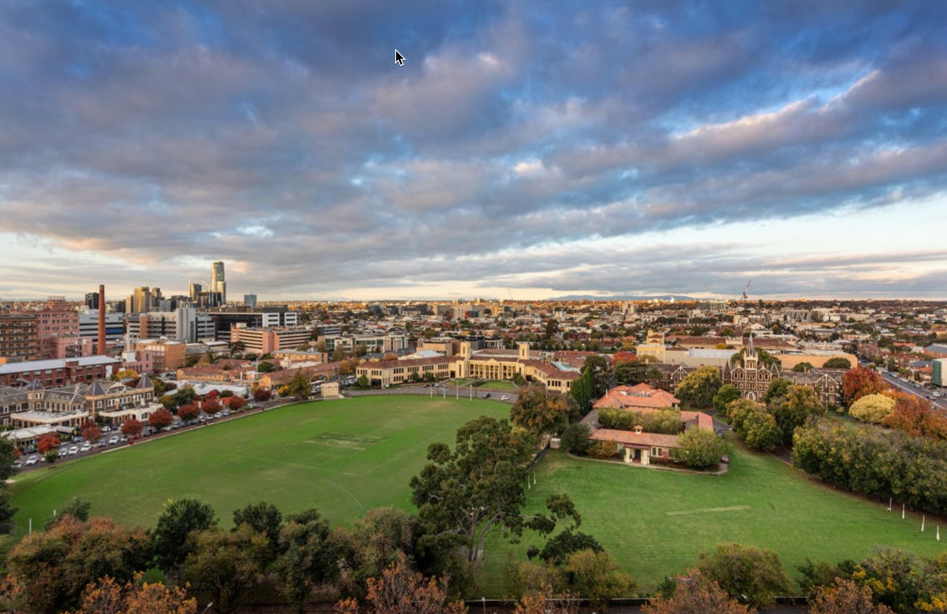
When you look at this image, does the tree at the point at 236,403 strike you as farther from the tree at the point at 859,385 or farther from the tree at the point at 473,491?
the tree at the point at 859,385

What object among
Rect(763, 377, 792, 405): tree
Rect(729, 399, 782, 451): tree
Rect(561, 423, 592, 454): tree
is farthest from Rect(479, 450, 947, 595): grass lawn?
Rect(763, 377, 792, 405): tree

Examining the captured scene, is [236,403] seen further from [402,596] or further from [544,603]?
[544,603]

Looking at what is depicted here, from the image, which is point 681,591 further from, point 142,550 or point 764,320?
point 764,320

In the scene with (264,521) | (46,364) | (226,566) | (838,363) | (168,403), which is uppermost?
(46,364)

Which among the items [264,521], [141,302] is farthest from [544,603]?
[141,302]

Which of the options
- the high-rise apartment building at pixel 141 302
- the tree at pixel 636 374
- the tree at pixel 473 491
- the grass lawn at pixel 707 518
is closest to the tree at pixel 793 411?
the grass lawn at pixel 707 518
